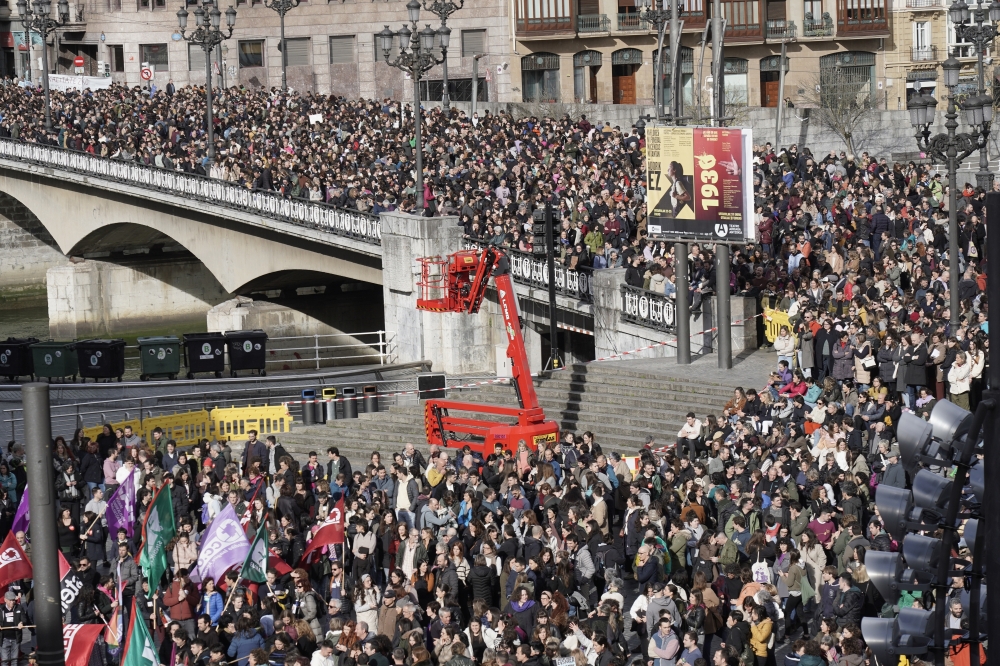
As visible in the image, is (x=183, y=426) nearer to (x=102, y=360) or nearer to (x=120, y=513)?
(x=120, y=513)

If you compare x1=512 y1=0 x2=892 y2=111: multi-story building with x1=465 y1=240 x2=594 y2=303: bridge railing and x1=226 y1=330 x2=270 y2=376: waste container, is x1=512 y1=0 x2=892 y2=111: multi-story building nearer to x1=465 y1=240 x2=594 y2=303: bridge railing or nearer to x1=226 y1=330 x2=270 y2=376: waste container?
x1=226 y1=330 x2=270 y2=376: waste container

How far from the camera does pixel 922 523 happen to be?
941 centimetres

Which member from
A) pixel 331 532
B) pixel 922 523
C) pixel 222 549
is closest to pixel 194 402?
pixel 331 532

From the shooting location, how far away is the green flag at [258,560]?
18.4m

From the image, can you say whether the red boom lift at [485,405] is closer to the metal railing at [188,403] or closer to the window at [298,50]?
the metal railing at [188,403]

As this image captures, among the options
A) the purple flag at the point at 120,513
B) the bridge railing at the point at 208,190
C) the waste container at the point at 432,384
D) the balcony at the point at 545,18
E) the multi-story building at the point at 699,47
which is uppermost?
the balcony at the point at 545,18

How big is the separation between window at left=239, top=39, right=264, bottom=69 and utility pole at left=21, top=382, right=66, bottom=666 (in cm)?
6770

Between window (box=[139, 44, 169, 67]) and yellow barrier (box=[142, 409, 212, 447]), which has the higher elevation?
window (box=[139, 44, 169, 67])

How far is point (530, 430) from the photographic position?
26.7 m

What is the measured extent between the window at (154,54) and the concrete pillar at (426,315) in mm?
40920

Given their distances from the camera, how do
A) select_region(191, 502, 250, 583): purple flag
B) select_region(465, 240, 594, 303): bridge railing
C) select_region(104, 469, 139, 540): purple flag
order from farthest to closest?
select_region(465, 240, 594, 303): bridge railing, select_region(104, 469, 139, 540): purple flag, select_region(191, 502, 250, 583): purple flag

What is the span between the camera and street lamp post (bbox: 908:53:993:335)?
79.7 feet

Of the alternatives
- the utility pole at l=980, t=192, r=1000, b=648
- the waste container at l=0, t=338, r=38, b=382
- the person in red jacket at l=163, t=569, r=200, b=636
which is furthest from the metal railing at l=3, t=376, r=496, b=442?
the utility pole at l=980, t=192, r=1000, b=648

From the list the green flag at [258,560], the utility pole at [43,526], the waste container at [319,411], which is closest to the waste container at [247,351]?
the waste container at [319,411]
